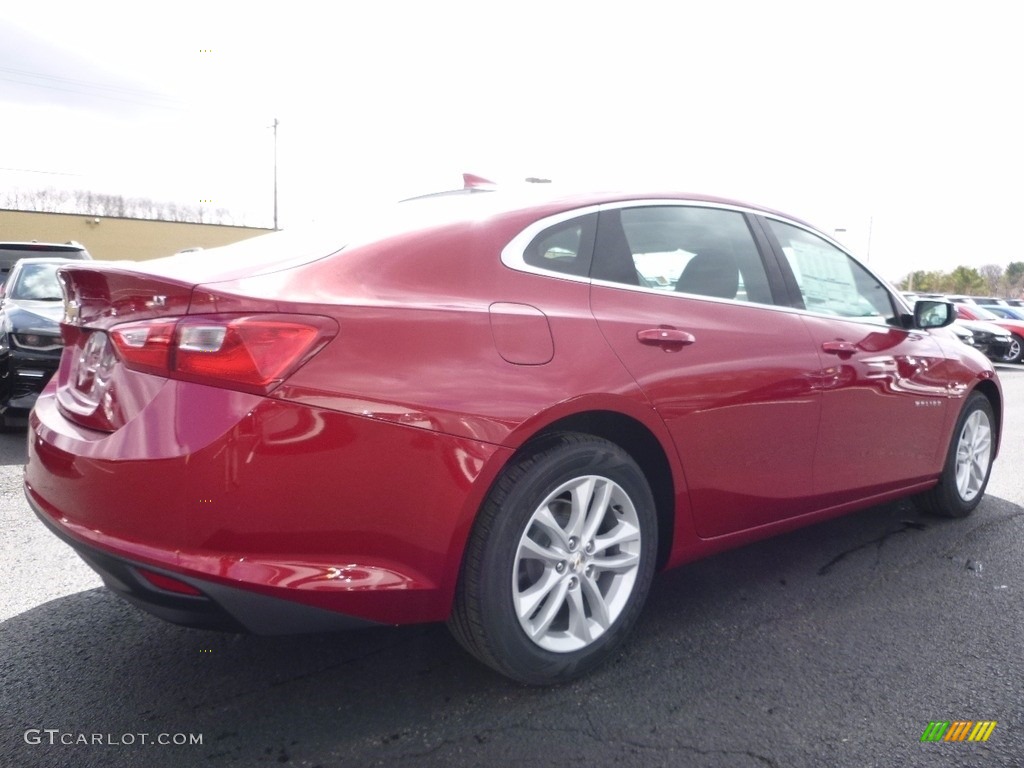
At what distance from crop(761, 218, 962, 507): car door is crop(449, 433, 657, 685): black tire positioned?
115 centimetres

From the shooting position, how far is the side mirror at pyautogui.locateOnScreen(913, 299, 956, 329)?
4363mm

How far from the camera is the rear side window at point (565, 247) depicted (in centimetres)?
271

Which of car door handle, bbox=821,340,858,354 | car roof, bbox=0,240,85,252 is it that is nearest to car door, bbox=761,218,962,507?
car door handle, bbox=821,340,858,354

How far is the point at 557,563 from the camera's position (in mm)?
2654

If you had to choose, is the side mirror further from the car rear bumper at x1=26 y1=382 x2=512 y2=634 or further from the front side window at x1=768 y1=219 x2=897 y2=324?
the car rear bumper at x1=26 y1=382 x2=512 y2=634

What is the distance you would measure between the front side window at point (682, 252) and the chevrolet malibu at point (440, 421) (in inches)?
0.5

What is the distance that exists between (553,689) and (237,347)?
1410 mm

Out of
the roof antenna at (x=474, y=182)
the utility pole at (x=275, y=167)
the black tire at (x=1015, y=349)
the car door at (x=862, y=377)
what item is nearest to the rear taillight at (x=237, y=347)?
the roof antenna at (x=474, y=182)

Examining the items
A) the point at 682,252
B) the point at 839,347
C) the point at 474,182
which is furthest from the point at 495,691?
the point at 839,347

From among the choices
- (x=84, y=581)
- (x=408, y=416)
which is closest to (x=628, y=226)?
(x=408, y=416)

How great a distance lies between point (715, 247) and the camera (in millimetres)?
3385

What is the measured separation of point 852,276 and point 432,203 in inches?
85.7

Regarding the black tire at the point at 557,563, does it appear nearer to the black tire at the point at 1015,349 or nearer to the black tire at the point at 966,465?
the black tire at the point at 966,465

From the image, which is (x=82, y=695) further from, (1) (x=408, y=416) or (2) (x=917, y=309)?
(2) (x=917, y=309)
